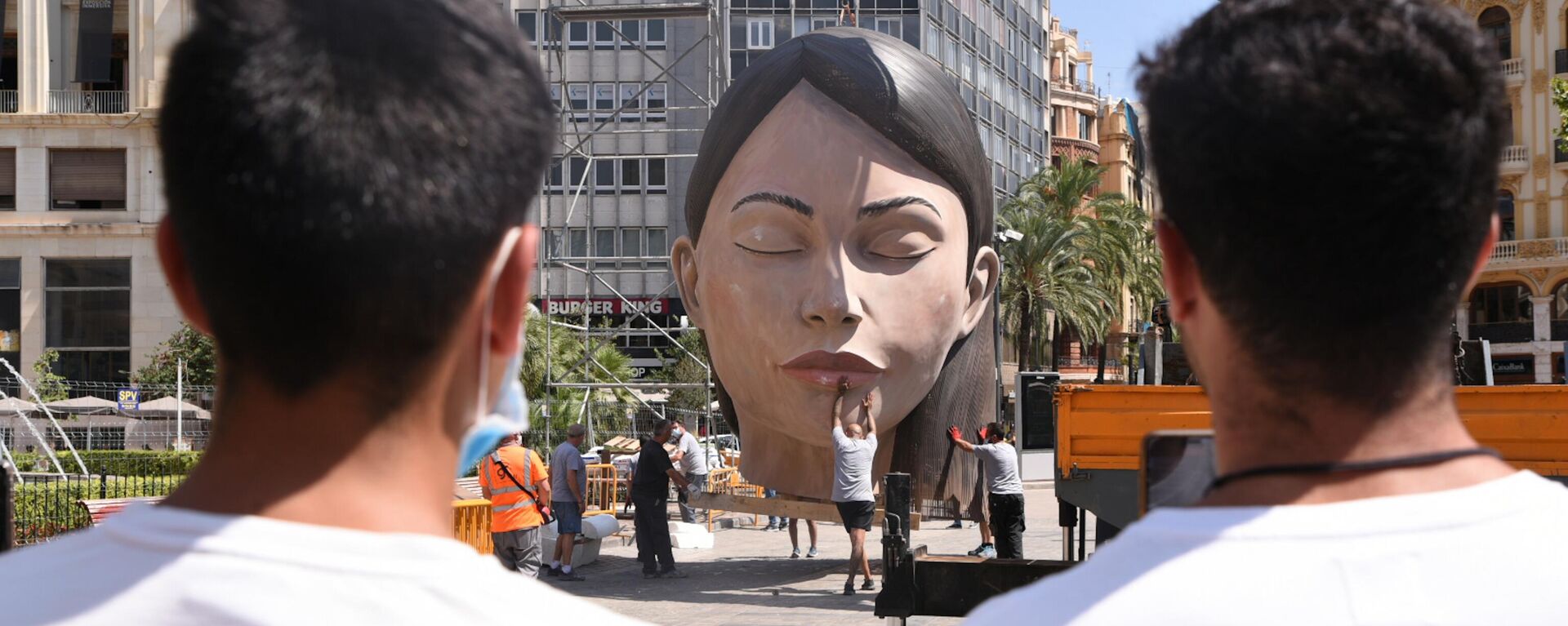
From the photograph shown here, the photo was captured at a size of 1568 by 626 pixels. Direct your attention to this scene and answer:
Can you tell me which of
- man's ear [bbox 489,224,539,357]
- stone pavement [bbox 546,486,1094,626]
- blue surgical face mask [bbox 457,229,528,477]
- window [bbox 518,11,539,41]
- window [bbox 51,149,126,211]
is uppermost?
window [bbox 518,11,539,41]

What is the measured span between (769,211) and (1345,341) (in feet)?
29.4

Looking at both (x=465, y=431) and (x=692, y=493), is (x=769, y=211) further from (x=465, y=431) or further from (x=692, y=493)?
(x=465, y=431)

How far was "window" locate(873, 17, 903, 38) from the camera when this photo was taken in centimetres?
4150

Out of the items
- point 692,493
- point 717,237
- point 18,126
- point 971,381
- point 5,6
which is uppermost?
point 5,6

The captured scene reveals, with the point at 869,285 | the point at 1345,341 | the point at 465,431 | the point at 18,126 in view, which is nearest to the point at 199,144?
the point at 465,431

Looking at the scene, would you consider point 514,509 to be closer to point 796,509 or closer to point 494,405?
point 796,509

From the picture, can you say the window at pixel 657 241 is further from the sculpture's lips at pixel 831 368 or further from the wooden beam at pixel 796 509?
the sculpture's lips at pixel 831 368

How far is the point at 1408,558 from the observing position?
1.48m

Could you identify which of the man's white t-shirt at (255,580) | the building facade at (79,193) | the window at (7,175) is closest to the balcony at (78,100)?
the building facade at (79,193)

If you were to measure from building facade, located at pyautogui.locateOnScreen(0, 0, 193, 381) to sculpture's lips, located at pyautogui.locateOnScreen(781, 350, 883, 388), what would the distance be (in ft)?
100.0

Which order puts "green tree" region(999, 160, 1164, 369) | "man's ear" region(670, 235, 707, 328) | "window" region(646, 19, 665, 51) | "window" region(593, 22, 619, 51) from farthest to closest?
1. "window" region(646, 19, 665, 51)
2. "window" region(593, 22, 619, 51)
3. "green tree" region(999, 160, 1164, 369)
4. "man's ear" region(670, 235, 707, 328)

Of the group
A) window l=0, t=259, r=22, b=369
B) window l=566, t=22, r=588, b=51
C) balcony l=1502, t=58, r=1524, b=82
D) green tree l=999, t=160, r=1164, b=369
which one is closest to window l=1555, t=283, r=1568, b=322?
balcony l=1502, t=58, r=1524, b=82

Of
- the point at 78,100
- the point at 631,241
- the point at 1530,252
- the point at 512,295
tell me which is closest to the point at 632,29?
the point at 631,241

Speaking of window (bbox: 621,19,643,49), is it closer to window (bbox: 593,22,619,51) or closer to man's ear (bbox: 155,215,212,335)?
window (bbox: 593,22,619,51)
